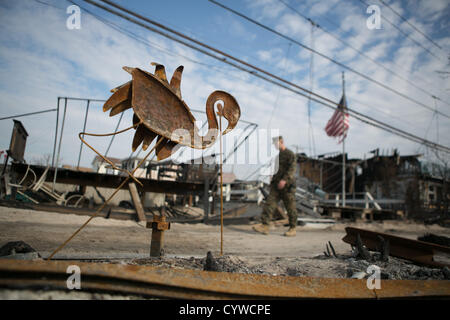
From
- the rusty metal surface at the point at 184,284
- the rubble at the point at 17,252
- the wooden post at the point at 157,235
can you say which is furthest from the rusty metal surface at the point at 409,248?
the rubble at the point at 17,252

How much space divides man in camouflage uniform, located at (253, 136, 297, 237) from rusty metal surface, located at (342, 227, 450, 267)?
308 cm

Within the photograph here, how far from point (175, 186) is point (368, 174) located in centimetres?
2193

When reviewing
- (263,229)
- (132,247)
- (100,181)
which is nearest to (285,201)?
(263,229)

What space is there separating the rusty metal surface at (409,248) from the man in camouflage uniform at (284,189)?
121 inches

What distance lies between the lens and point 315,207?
12570mm

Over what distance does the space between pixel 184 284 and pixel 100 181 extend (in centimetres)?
769

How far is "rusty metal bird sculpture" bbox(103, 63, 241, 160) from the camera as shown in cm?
238

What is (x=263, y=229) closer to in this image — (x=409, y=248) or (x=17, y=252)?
(x=409, y=248)

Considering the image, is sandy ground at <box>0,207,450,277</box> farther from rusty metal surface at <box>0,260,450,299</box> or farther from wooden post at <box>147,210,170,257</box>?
rusty metal surface at <box>0,260,450,299</box>

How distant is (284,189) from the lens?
6.79 m

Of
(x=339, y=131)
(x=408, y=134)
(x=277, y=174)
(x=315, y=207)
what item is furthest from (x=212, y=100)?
(x=339, y=131)

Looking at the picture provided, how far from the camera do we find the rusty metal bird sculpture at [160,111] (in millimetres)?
2379

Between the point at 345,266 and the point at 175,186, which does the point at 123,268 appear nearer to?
the point at 345,266

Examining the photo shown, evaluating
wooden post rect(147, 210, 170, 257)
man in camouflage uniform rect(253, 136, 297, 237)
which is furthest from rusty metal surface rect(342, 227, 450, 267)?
man in camouflage uniform rect(253, 136, 297, 237)
